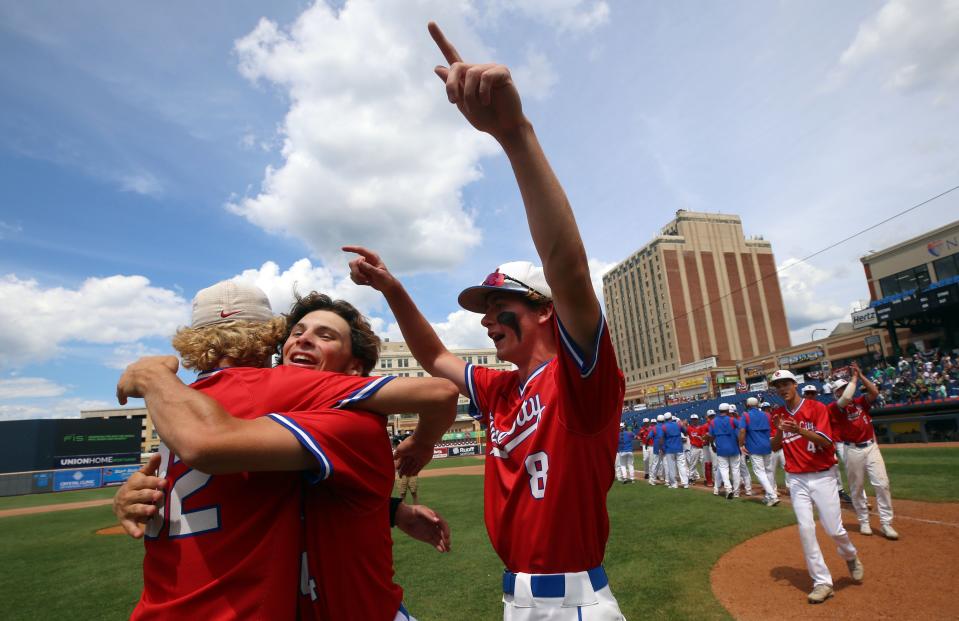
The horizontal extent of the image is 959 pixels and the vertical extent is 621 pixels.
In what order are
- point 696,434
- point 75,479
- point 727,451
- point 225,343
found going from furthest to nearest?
1. point 75,479
2. point 696,434
3. point 727,451
4. point 225,343

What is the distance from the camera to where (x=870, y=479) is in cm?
841

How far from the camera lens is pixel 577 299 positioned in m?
1.62

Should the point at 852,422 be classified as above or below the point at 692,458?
above

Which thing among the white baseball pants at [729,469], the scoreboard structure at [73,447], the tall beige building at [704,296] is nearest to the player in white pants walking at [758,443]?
the white baseball pants at [729,469]

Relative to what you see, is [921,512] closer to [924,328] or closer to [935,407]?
[935,407]

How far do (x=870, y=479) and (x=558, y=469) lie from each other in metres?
9.30

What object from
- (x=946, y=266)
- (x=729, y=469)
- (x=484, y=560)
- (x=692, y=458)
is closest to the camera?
(x=484, y=560)

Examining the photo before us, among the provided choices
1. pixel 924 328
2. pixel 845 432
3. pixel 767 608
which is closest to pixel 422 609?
pixel 767 608

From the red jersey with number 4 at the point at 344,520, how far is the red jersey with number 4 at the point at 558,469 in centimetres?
72

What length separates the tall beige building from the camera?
8619 cm

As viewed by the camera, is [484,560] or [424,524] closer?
[424,524]

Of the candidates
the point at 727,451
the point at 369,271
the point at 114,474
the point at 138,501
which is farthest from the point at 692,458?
the point at 114,474

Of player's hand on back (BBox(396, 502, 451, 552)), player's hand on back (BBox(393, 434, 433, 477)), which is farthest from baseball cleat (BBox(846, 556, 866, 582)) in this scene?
player's hand on back (BBox(393, 434, 433, 477))

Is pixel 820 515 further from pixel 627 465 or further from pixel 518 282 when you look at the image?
pixel 627 465
